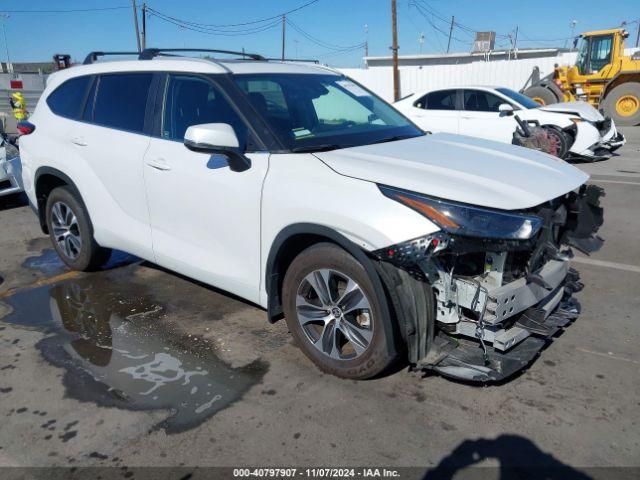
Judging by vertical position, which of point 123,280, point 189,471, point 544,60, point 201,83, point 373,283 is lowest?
point 189,471

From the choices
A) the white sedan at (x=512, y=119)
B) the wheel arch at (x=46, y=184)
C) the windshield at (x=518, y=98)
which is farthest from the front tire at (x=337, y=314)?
the windshield at (x=518, y=98)

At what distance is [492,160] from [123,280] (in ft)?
11.4

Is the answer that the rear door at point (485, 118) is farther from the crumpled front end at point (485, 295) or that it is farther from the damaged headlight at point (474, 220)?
the damaged headlight at point (474, 220)

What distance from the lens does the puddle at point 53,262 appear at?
532cm

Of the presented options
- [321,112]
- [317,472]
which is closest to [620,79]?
[321,112]

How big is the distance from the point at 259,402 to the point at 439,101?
10.3 metres

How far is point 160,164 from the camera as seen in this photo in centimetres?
384

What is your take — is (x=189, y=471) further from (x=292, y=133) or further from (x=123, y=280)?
(x=123, y=280)

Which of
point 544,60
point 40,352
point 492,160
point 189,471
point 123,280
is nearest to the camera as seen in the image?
point 189,471

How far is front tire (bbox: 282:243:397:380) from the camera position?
2.90 meters

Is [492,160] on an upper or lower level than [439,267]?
upper

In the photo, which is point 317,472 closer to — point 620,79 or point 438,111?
point 438,111

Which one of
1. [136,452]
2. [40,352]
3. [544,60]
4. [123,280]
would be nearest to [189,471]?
[136,452]

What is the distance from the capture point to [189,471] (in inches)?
99.5
